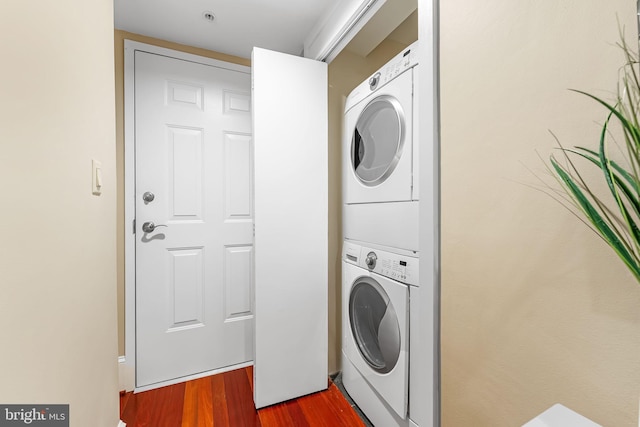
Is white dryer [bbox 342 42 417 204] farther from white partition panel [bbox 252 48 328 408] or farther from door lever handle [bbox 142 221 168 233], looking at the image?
door lever handle [bbox 142 221 168 233]

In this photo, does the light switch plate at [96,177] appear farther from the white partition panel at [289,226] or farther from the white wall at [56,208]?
the white partition panel at [289,226]

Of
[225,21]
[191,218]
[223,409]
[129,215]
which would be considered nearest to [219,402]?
[223,409]

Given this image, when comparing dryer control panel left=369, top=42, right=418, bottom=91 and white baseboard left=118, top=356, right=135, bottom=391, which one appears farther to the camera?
white baseboard left=118, top=356, right=135, bottom=391

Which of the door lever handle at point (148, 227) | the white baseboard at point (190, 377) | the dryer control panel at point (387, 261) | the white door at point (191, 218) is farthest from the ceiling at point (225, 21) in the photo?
the white baseboard at point (190, 377)

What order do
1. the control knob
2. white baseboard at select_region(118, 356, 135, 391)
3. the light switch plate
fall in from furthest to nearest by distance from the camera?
white baseboard at select_region(118, 356, 135, 391) < the control knob < the light switch plate

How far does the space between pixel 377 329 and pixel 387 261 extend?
38 cm

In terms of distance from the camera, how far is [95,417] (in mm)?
956

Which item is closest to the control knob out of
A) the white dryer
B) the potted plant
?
the white dryer

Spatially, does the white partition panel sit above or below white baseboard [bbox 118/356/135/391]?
above

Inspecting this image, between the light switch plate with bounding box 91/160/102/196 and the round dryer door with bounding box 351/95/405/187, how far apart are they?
1162mm

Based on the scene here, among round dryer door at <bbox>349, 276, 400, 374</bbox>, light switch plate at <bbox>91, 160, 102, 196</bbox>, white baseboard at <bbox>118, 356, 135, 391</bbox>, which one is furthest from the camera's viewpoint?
white baseboard at <bbox>118, 356, 135, 391</bbox>

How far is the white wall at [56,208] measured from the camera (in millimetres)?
531

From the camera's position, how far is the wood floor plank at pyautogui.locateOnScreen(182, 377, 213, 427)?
1.42 m

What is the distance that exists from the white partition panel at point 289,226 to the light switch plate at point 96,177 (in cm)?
69
